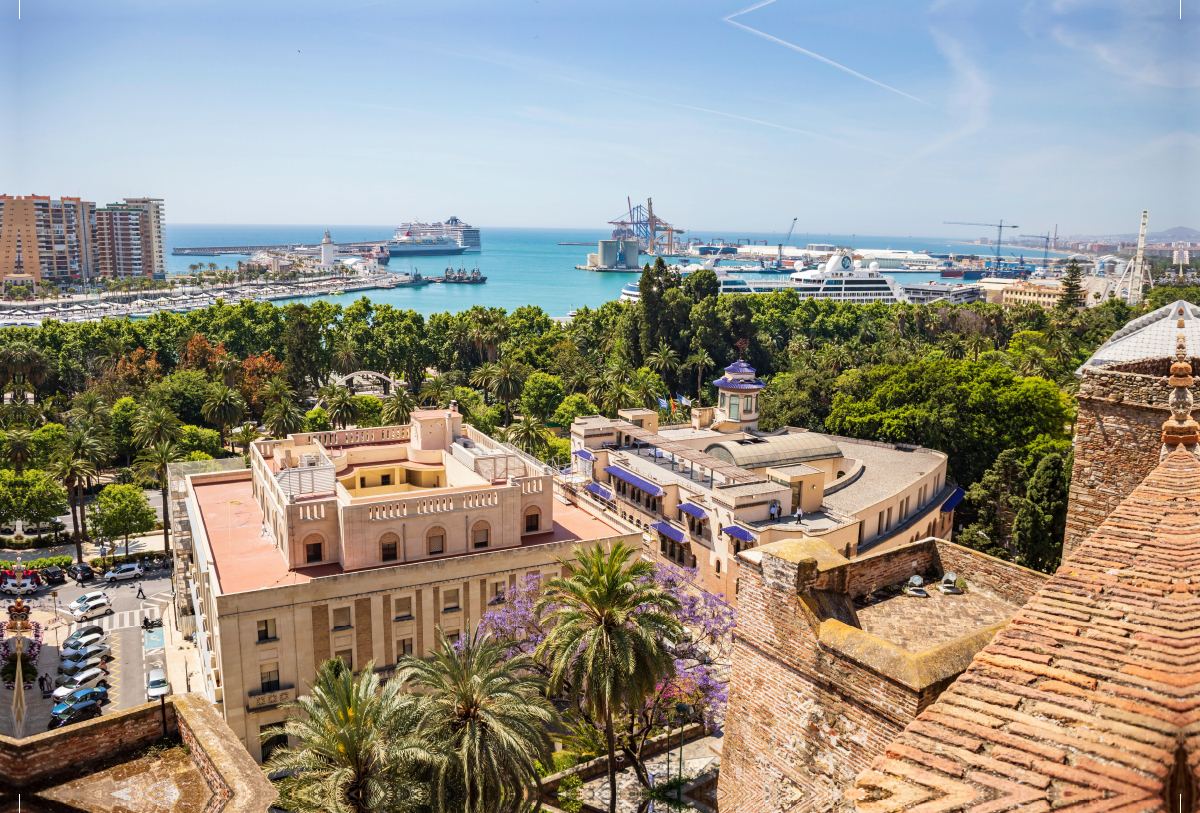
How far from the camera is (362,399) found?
57.5 m

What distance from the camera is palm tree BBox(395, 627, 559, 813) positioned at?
14867 millimetres

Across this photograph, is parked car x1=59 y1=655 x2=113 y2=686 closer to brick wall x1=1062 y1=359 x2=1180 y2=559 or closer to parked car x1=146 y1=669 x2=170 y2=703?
parked car x1=146 y1=669 x2=170 y2=703

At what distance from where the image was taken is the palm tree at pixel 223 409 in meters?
51.8

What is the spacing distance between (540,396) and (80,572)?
106 feet

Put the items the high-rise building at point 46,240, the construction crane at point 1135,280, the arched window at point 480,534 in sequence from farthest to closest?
the high-rise building at point 46,240, the construction crane at point 1135,280, the arched window at point 480,534

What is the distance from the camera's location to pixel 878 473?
40281 millimetres

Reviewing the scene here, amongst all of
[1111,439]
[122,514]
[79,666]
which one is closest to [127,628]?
[79,666]

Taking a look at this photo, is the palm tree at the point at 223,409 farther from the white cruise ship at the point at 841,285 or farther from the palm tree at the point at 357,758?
the white cruise ship at the point at 841,285

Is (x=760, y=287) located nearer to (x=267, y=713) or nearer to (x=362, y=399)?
(x=362, y=399)

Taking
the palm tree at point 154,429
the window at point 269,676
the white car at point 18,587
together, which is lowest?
the white car at point 18,587

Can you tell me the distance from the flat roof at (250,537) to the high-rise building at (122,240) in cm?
17999

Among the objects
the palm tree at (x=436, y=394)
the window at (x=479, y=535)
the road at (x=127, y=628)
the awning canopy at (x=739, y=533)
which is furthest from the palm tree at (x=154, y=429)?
the awning canopy at (x=739, y=533)

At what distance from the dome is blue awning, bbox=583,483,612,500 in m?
5.77

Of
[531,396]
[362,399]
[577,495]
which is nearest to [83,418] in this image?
[362,399]
